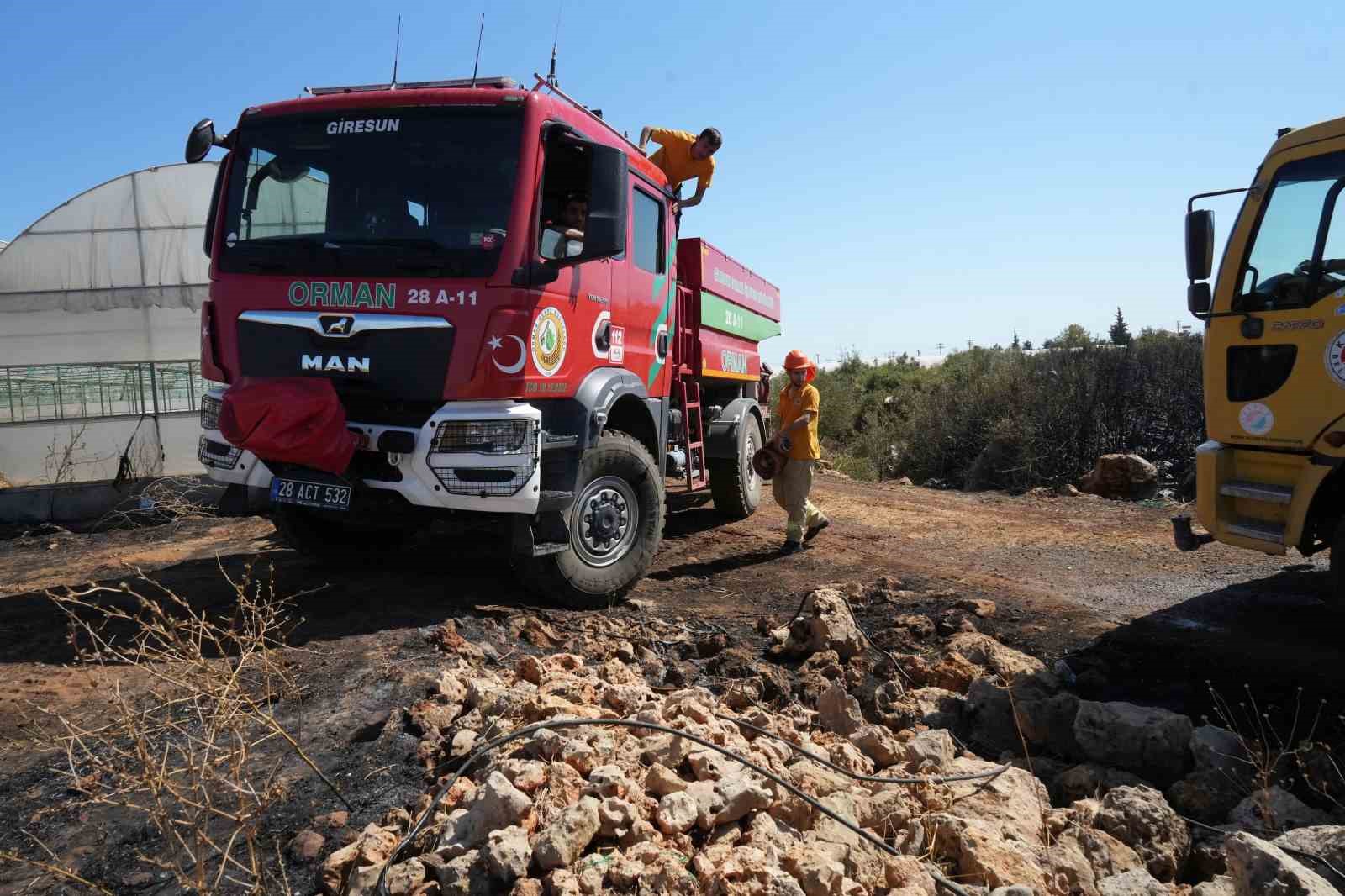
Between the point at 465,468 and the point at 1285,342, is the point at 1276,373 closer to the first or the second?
the point at 1285,342

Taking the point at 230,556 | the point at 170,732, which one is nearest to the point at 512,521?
the point at 170,732

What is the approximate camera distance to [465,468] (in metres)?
4.53

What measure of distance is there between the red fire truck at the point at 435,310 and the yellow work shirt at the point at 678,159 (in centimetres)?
165

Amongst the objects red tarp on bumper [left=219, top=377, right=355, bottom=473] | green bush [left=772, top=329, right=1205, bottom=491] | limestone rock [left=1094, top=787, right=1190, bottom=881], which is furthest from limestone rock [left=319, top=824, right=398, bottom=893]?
green bush [left=772, top=329, right=1205, bottom=491]

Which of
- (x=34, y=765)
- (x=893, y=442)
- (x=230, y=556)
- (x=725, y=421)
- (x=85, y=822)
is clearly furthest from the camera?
(x=893, y=442)

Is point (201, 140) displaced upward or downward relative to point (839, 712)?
upward

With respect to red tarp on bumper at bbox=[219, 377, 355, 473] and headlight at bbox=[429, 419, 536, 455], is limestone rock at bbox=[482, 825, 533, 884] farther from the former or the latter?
red tarp on bumper at bbox=[219, 377, 355, 473]

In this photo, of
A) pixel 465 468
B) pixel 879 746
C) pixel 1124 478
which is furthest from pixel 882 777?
pixel 1124 478

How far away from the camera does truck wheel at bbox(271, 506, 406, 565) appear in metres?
5.68

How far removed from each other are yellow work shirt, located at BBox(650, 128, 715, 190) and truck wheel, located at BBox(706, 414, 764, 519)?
A: 238 cm

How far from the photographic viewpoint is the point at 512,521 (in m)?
4.89

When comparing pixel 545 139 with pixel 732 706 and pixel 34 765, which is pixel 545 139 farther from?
pixel 34 765

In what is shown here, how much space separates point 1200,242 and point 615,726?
4165 mm

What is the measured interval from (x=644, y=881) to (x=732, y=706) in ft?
5.68
